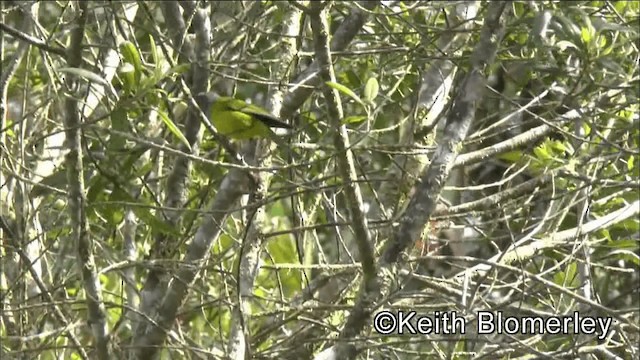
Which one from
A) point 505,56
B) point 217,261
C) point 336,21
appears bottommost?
point 217,261

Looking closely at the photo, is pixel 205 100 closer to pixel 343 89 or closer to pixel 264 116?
pixel 264 116

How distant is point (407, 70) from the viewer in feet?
12.3

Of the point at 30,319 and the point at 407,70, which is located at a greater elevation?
the point at 407,70

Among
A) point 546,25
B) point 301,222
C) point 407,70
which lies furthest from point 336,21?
point 546,25

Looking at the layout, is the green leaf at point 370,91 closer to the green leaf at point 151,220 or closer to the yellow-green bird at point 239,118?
the yellow-green bird at point 239,118

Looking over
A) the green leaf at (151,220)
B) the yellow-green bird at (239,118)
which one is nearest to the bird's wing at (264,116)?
the yellow-green bird at (239,118)

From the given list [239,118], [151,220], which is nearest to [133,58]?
[151,220]

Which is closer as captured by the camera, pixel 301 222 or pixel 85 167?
pixel 85 167

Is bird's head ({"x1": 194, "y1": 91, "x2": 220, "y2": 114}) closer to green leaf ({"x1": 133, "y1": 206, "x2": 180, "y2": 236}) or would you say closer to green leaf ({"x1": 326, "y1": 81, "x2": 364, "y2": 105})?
green leaf ({"x1": 133, "y1": 206, "x2": 180, "y2": 236})

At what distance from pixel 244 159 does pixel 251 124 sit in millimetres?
208

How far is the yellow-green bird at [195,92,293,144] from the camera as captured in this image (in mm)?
3260

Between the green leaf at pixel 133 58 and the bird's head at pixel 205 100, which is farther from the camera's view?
the bird's head at pixel 205 100

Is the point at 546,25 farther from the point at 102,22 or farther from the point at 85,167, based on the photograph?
the point at 102,22

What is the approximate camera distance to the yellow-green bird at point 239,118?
326cm
